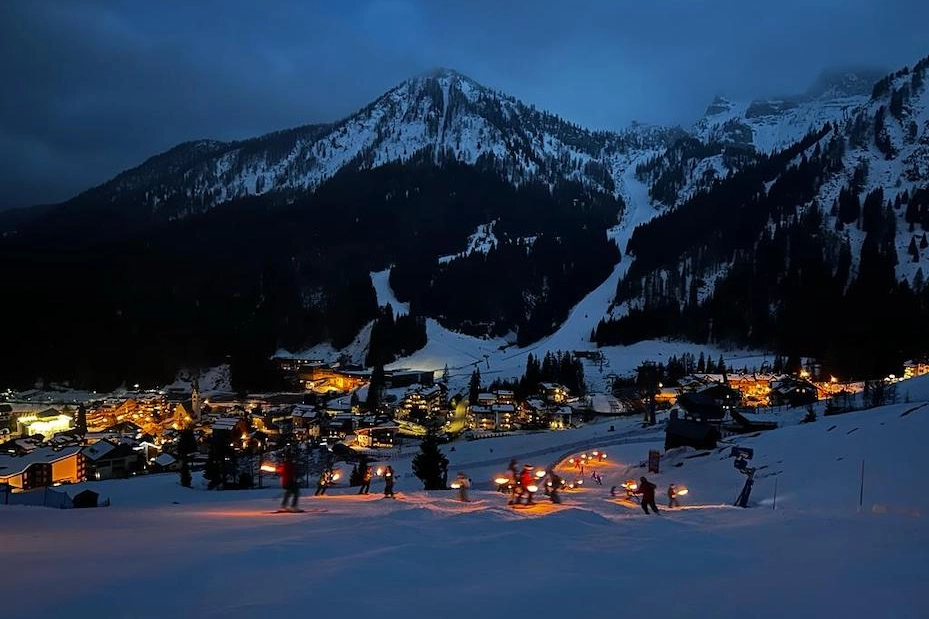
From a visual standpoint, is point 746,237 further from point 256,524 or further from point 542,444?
point 256,524

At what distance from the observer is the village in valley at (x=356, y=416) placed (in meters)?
42.8

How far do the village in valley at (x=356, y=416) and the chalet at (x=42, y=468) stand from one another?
3.7 inches

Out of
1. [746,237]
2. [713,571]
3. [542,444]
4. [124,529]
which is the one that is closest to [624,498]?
[713,571]

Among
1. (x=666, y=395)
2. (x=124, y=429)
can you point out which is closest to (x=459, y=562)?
(x=666, y=395)

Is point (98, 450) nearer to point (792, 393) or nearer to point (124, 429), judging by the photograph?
point (124, 429)

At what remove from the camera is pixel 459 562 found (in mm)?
7719

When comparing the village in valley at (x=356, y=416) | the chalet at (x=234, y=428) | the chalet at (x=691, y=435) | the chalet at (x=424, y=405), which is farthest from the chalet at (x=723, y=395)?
the chalet at (x=234, y=428)

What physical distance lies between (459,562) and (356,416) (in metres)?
69.3

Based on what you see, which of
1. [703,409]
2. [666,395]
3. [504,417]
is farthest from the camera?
[666,395]

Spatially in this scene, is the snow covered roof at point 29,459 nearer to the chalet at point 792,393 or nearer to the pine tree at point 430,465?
the pine tree at point 430,465

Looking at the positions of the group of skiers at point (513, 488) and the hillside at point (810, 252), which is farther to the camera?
the hillside at point (810, 252)

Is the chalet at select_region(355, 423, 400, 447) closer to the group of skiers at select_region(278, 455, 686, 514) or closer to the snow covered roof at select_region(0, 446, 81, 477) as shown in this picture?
the snow covered roof at select_region(0, 446, 81, 477)

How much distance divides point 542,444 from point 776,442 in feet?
76.0

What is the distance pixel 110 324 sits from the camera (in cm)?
13250
